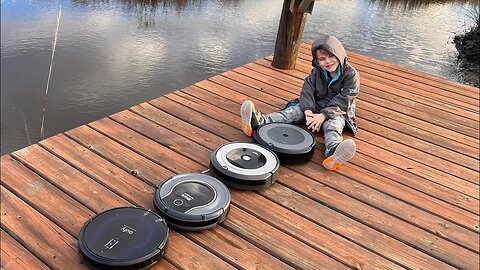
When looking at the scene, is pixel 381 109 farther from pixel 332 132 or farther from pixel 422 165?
pixel 332 132

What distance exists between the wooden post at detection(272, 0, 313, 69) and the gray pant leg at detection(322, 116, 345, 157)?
1256 millimetres

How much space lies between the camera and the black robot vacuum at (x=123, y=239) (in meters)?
1.79

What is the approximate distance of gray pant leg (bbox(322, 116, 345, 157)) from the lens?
2.80 metres

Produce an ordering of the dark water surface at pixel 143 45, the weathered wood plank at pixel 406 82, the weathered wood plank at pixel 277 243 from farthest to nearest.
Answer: the dark water surface at pixel 143 45 → the weathered wood plank at pixel 406 82 → the weathered wood plank at pixel 277 243

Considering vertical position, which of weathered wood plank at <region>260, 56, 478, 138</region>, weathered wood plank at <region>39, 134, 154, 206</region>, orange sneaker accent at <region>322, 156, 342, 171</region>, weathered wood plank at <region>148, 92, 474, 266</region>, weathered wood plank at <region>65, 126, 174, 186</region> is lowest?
weathered wood plank at <region>39, 134, 154, 206</region>

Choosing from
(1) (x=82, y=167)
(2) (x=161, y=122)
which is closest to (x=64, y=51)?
(2) (x=161, y=122)

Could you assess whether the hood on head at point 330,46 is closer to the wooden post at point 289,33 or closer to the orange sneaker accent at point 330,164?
the orange sneaker accent at point 330,164

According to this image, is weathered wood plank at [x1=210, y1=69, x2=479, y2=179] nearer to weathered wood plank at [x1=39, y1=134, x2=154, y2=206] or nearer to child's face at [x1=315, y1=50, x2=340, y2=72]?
child's face at [x1=315, y1=50, x2=340, y2=72]

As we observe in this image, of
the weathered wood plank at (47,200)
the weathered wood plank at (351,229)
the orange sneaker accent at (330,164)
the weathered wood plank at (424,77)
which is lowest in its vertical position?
the weathered wood plank at (47,200)

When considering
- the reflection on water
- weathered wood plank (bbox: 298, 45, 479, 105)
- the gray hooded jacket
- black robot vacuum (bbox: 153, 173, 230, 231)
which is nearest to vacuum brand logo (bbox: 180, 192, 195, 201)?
black robot vacuum (bbox: 153, 173, 230, 231)

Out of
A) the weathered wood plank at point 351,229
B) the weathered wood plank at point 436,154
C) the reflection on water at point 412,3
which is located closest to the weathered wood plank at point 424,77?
the weathered wood plank at point 436,154

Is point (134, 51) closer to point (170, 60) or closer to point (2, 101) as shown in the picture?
point (170, 60)

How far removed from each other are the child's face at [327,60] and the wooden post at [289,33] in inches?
42.4

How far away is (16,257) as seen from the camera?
1.91 m
